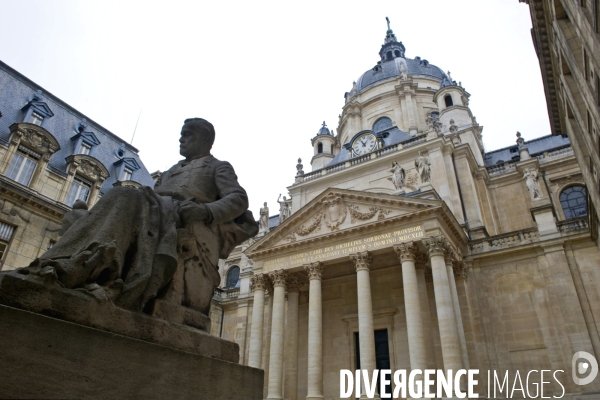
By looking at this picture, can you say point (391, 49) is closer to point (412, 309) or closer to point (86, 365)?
point (412, 309)

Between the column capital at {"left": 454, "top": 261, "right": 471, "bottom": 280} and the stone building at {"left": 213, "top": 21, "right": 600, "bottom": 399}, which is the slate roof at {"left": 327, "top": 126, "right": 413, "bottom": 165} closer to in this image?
the stone building at {"left": 213, "top": 21, "right": 600, "bottom": 399}

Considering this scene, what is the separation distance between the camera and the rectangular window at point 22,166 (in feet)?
64.8

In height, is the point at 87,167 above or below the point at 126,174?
below

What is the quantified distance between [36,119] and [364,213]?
1997 cm

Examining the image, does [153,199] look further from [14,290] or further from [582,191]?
[582,191]

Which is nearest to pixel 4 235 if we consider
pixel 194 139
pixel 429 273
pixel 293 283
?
pixel 293 283

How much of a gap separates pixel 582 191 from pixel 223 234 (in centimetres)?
3027

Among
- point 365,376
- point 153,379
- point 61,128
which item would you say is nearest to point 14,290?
point 153,379

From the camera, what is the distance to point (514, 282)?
2170 cm

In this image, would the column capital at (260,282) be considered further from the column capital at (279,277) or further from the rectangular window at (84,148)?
the rectangular window at (84,148)

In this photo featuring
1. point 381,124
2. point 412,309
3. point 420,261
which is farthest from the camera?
point 381,124

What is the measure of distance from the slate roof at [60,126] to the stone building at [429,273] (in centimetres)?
1168

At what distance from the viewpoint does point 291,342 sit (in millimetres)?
Result: 23203

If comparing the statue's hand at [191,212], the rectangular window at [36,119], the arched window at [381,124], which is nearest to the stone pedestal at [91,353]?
the statue's hand at [191,212]
